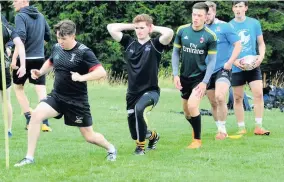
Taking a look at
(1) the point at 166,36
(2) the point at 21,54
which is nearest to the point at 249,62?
(1) the point at 166,36

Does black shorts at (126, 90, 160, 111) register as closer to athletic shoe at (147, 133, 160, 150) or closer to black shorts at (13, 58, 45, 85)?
athletic shoe at (147, 133, 160, 150)

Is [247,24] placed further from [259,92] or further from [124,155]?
[124,155]

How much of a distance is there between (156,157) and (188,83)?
4.80 feet

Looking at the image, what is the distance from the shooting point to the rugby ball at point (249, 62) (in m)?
11.8

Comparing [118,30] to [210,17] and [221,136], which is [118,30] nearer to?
[210,17]

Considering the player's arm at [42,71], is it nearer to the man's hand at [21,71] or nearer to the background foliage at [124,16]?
the man's hand at [21,71]

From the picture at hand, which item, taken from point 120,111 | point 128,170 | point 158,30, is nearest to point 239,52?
point 158,30

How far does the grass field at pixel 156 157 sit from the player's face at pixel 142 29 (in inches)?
65.5

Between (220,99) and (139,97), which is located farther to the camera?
(220,99)

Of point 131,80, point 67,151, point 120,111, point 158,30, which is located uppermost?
point 158,30

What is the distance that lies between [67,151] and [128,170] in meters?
1.97

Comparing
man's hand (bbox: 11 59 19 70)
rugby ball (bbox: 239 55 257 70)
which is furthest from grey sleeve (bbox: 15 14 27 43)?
rugby ball (bbox: 239 55 257 70)

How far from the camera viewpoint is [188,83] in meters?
10.4

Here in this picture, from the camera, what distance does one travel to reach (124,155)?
9688mm
